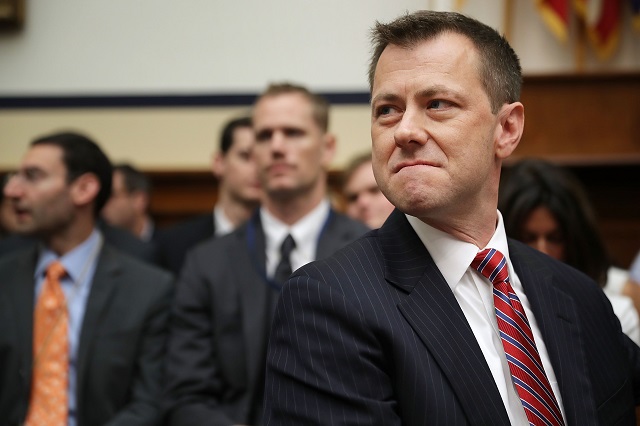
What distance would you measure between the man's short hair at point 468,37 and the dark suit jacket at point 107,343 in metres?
1.35

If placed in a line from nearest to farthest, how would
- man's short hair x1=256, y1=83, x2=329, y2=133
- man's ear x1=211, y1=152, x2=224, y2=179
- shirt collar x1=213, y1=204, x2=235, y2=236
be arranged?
man's short hair x1=256, y1=83, x2=329, y2=133, shirt collar x1=213, y1=204, x2=235, y2=236, man's ear x1=211, y1=152, x2=224, y2=179

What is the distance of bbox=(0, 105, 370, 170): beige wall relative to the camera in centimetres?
460

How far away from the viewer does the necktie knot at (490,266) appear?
138 cm

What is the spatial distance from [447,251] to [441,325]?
153 mm

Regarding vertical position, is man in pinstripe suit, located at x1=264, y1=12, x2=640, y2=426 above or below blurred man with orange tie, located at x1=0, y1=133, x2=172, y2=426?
above

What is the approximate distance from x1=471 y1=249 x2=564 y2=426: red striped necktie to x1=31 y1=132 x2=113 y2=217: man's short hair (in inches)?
71.2

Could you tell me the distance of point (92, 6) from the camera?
8.61 feet

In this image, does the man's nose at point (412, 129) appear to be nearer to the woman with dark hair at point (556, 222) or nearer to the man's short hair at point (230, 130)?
the woman with dark hair at point (556, 222)

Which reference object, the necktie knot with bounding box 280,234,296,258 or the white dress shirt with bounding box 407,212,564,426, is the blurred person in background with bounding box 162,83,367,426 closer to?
the necktie knot with bounding box 280,234,296,258

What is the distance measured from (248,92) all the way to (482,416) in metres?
3.23

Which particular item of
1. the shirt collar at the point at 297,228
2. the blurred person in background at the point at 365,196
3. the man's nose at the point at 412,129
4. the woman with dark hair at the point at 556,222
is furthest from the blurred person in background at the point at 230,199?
the man's nose at the point at 412,129

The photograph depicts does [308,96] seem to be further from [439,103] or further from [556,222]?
[439,103]

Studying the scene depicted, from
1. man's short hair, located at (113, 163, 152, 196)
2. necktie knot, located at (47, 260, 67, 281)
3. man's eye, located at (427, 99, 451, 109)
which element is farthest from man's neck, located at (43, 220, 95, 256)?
man's eye, located at (427, 99, 451, 109)

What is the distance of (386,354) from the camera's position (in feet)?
4.03
